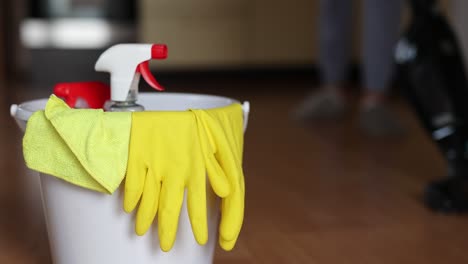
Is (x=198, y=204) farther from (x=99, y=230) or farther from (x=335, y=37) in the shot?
(x=335, y=37)

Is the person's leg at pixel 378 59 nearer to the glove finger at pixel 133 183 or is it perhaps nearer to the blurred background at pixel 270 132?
the blurred background at pixel 270 132

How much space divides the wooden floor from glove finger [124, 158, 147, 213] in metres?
0.25

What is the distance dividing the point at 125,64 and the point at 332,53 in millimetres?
1490

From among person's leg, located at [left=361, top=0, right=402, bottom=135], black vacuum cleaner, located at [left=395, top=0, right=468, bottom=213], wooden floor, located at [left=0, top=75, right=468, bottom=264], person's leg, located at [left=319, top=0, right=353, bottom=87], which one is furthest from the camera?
person's leg, located at [left=319, top=0, right=353, bottom=87]

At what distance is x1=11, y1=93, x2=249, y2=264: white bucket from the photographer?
704 mm

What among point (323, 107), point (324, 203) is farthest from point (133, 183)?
point (323, 107)

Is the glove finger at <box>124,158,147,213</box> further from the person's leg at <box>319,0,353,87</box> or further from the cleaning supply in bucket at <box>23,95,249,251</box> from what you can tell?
the person's leg at <box>319,0,353,87</box>

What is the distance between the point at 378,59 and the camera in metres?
1.92

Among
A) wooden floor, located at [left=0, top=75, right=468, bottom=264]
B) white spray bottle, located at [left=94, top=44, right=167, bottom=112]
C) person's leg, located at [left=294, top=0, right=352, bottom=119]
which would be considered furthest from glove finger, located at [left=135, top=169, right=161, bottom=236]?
person's leg, located at [left=294, top=0, right=352, bottom=119]

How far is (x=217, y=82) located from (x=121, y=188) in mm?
2582

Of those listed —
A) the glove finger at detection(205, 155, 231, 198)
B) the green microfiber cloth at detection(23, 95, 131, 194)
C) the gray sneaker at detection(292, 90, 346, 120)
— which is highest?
the green microfiber cloth at detection(23, 95, 131, 194)

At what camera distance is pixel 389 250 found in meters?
0.97

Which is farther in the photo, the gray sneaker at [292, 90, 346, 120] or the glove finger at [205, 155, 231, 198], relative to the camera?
the gray sneaker at [292, 90, 346, 120]

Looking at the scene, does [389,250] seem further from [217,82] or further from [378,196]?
[217,82]
